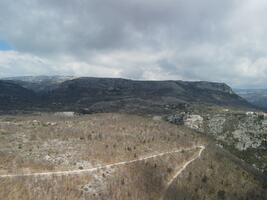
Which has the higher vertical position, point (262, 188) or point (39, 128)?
point (39, 128)

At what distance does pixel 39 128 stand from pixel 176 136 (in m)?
46.7

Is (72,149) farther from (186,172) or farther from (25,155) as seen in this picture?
(186,172)

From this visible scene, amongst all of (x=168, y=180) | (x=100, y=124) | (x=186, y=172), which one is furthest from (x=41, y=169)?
(x=100, y=124)

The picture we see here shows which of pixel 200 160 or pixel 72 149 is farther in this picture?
pixel 200 160

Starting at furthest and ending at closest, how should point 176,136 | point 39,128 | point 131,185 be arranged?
point 176,136 < point 39,128 < point 131,185

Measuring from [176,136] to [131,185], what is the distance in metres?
48.3

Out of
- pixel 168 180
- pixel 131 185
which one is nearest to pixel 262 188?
pixel 168 180

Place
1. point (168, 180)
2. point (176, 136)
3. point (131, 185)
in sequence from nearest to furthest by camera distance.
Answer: point (131, 185)
point (168, 180)
point (176, 136)

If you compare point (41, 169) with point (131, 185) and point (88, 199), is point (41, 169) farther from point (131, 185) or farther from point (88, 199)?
point (131, 185)

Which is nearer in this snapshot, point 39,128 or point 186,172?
point 186,172

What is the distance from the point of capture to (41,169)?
8981 cm

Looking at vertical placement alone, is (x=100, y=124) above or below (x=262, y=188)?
above

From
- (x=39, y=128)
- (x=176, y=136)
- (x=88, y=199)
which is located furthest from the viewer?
(x=176, y=136)

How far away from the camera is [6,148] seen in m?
102
